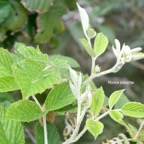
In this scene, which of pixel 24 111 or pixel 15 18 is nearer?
pixel 24 111

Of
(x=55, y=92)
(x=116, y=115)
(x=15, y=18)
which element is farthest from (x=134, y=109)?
(x=15, y=18)

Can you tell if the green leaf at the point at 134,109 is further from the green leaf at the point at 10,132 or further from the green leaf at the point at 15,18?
the green leaf at the point at 15,18

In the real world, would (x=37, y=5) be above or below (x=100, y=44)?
below

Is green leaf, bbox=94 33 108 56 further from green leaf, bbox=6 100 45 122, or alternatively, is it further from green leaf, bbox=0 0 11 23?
green leaf, bbox=0 0 11 23

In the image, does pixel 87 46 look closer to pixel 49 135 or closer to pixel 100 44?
pixel 100 44

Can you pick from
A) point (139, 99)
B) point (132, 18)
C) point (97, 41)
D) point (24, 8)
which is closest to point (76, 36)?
point (139, 99)

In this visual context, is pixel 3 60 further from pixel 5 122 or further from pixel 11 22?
pixel 11 22

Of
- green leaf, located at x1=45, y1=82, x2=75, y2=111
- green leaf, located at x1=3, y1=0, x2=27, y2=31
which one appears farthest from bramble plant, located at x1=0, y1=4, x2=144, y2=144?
green leaf, located at x1=3, y1=0, x2=27, y2=31

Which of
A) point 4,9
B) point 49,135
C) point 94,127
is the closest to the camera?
point 94,127
